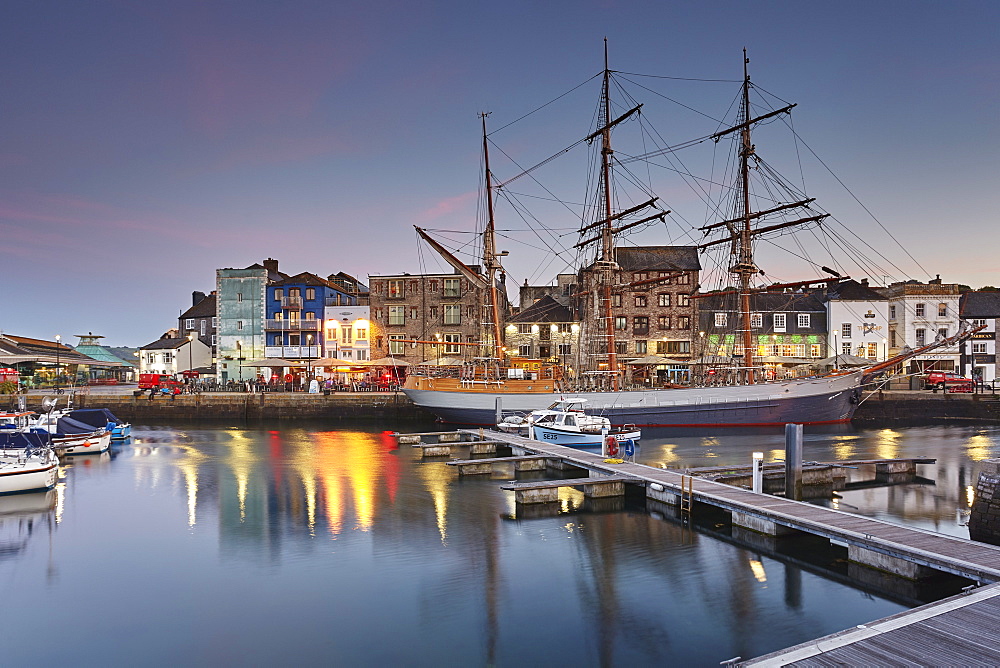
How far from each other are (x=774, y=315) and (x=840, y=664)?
6254cm

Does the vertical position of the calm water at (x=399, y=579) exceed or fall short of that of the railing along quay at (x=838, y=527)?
it falls short

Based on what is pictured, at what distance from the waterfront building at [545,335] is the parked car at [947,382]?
3104 cm

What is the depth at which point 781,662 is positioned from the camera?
28.3 feet

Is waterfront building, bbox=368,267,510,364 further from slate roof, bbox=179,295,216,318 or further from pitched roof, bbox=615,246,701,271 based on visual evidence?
slate roof, bbox=179,295,216,318

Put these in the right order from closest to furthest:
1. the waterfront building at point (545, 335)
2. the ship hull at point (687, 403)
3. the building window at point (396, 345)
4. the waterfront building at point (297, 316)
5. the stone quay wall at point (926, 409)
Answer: the ship hull at point (687, 403) → the stone quay wall at point (926, 409) → the waterfront building at point (545, 335) → the building window at point (396, 345) → the waterfront building at point (297, 316)

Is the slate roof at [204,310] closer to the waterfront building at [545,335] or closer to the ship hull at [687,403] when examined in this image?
the waterfront building at [545,335]

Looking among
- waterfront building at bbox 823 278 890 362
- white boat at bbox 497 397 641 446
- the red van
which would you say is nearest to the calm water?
white boat at bbox 497 397 641 446

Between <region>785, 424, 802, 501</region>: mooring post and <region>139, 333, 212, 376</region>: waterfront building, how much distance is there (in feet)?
244

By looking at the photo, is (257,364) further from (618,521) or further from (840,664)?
(840,664)

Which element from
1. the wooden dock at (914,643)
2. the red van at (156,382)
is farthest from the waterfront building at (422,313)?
the wooden dock at (914,643)

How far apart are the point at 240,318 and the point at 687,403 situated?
49.3 m

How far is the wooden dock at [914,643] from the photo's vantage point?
8516 millimetres

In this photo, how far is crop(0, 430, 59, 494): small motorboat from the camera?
77.0ft

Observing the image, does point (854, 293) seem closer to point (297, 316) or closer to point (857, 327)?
point (857, 327)
